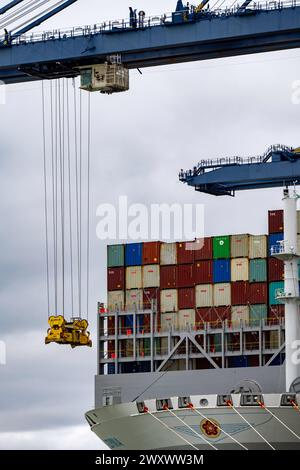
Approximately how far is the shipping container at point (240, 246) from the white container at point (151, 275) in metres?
3.89

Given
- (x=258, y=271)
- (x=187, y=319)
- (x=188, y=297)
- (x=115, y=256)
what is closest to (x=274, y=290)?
(x=258, y=271)

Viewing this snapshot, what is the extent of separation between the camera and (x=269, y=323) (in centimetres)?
9438

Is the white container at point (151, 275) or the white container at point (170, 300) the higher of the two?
the white container at point (151, 275)

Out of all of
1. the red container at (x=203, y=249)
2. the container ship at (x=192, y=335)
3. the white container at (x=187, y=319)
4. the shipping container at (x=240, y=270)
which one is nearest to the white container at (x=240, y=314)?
the container ship at (x=192, y=335)

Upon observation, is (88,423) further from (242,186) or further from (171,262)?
(242,186)

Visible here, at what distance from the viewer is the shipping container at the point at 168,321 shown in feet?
316

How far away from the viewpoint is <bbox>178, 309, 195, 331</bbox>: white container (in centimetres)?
9581

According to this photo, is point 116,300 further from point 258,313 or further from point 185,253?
point 258,313

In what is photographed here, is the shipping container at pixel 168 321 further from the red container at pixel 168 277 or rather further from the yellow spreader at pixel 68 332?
the yellow spreader at pixel 68 332

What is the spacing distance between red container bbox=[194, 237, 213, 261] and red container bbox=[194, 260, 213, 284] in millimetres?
236

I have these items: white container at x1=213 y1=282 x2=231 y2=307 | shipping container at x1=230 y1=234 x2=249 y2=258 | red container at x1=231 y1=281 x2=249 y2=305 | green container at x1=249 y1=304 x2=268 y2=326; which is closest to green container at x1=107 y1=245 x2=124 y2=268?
white container at x1=213 y1=282 x2=231 y2=307

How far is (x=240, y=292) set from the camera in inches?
3725

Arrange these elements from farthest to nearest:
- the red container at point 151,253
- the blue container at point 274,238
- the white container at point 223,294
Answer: the red container at point 151,253
the white container at point 223,294
the blue container at point 274,238
